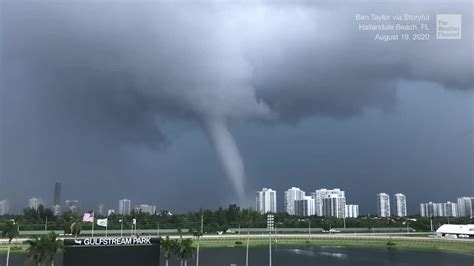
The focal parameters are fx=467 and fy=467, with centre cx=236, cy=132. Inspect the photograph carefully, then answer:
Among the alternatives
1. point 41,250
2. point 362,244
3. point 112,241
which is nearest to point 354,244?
point 362,244

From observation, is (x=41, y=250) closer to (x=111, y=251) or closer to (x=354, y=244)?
(x=111, y=251)

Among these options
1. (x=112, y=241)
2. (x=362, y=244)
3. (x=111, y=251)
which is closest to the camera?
(x=111, y=251)

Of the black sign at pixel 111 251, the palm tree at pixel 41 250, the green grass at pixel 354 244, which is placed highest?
the black sign at pixel 111 251

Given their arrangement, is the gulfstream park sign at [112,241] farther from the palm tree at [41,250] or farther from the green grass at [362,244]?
the green grass at [362,244]

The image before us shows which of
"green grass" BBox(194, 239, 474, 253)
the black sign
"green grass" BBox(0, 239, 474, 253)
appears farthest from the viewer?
"green grass" BBox(194, 239, 474, 253)

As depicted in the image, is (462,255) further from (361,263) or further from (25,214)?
(25,214)

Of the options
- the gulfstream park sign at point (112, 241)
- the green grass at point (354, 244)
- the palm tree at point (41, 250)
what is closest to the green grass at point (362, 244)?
the green grass at point (354, 244)

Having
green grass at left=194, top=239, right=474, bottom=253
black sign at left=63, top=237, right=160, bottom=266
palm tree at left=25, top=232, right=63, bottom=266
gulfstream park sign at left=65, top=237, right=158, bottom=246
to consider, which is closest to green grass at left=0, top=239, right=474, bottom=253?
green grass at left=194, top=239, right=474, bottom=253

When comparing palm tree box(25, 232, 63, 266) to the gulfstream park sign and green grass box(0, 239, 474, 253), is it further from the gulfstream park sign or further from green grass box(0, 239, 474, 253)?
green grass box(0, 239, 474, 253)

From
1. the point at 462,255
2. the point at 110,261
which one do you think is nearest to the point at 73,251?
the point at 110,261

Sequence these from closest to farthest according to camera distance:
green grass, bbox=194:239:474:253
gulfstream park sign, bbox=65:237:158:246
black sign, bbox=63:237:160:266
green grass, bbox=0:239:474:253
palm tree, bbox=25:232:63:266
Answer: black sign, bbox=63:237:160:266 → gulfstream park sign, bbox=65:237:158:246 → palm tree, bbox=25:232:63:266 → green grass, bbox=0:239:474:253 → green grass, bbox=194:239:474:253

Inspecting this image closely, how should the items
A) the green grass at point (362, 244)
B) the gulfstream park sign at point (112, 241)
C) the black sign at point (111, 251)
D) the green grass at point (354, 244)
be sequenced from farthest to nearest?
the green grass at point (362, 244)
the green grass at point (354, 244)
the gulfstream park sign at point (112, 241)
the black sign at point (111, 251)
